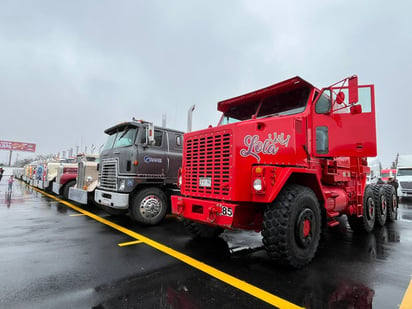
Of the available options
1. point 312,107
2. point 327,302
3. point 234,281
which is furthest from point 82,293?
point 312,107

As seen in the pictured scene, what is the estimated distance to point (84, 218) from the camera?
7102 mm

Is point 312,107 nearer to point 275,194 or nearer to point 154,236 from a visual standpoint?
point 275,194

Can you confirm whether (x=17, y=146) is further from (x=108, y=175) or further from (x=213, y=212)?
(x=213, y=212)

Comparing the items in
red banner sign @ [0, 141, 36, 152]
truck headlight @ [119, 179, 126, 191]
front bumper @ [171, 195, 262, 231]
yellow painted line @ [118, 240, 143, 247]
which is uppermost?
red banner sign @ [0, 141, 36, 152]

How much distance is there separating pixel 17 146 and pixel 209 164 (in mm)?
78045

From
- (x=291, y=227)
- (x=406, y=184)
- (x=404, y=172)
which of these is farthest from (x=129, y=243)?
(x=404, y=172)

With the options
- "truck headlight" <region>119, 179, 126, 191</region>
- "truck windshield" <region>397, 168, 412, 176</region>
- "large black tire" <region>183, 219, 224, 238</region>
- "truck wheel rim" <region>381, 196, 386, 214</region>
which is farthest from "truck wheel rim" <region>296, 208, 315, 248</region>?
"truck windshield" <region>397, 168, 412, 176</region>

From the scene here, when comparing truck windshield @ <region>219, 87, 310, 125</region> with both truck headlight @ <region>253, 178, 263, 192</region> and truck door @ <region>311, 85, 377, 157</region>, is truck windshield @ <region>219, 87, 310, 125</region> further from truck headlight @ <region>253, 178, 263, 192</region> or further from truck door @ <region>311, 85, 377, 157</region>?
truck headlight @ <region>253, 178, 263, 192</region>

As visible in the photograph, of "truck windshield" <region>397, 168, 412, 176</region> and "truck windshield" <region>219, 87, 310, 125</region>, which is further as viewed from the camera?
"truck windshield" <region>397, 168, 412, 176</region>

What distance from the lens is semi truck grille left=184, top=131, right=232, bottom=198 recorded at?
3.71 meters

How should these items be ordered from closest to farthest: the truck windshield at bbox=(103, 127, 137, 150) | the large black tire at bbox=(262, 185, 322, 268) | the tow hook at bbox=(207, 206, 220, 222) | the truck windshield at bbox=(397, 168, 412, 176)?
the large black tire at bbox=(262, 185, 322, 268), the tow hook at bbox=(207, 206, 220, 222), the truck windshield at bbox=(103, 127, 137, 150), the truck windshield at bbox=(397, 168, 412, 176)

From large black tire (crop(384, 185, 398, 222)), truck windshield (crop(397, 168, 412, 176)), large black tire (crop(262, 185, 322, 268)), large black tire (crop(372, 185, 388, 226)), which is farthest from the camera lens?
truck windshield (crop(397, 168, 412, 176))

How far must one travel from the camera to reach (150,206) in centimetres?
617

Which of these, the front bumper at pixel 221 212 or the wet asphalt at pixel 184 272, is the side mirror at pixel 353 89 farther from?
the wet asphalt at pixel 184 272
